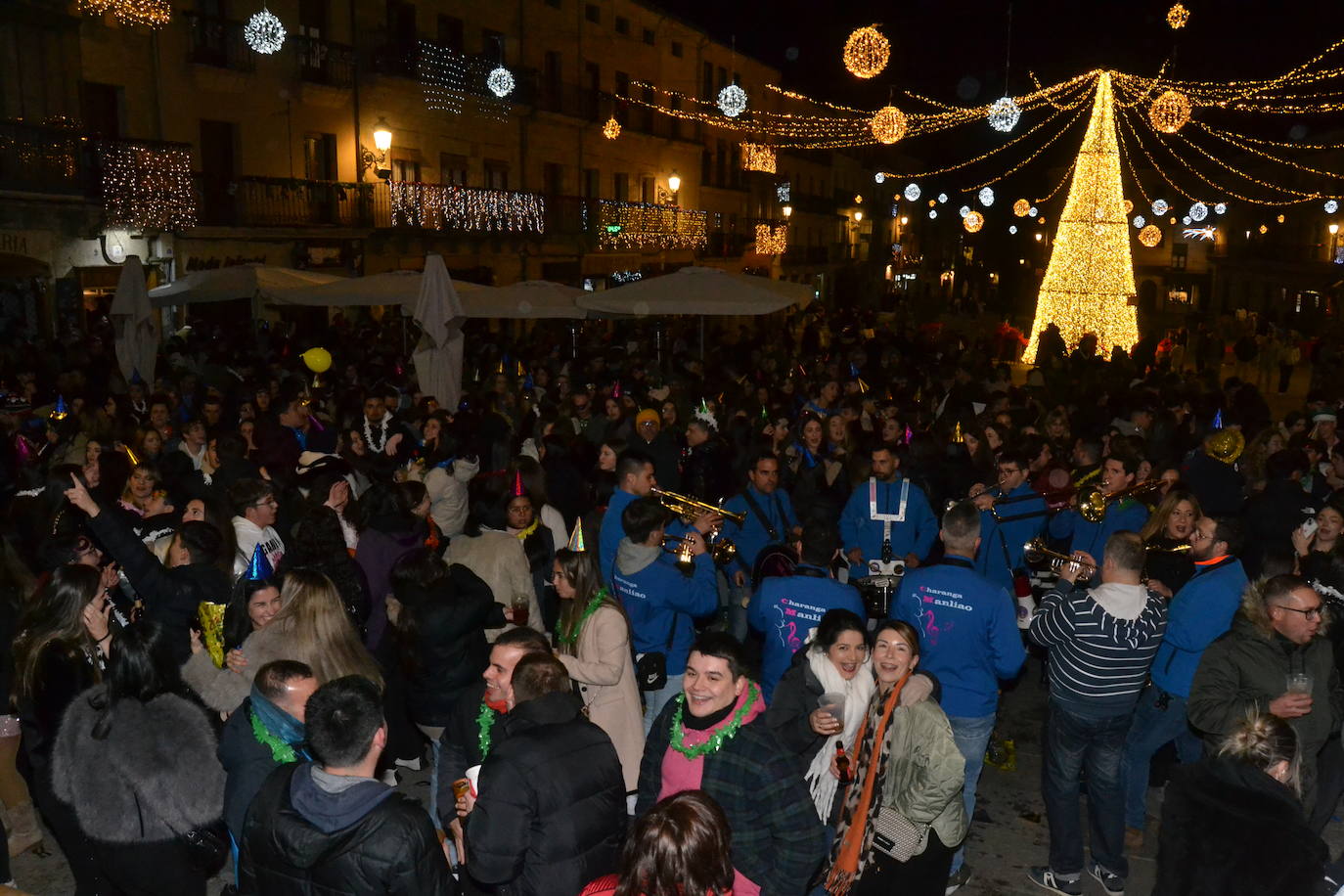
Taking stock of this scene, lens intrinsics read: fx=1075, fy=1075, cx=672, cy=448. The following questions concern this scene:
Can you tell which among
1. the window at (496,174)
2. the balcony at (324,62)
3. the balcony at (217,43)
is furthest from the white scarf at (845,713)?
the window at (496,174)

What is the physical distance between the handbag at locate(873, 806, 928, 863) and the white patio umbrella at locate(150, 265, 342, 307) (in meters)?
12.1

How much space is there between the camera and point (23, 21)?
54.0 ft

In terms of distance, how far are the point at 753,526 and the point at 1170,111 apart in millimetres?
13671

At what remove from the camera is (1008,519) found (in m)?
6.78

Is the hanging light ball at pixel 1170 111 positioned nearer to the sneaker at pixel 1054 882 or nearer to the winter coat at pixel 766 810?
the sneaker at pixel 1054 882

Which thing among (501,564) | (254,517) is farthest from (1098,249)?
(254,517)

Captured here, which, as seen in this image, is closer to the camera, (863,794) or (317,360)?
(863,794)

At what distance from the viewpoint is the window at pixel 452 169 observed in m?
26.7

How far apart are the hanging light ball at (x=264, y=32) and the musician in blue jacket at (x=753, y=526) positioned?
46.9 feet

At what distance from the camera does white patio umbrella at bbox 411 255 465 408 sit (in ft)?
35.4

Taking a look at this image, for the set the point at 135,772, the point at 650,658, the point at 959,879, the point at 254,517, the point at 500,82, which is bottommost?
the point at 959,879

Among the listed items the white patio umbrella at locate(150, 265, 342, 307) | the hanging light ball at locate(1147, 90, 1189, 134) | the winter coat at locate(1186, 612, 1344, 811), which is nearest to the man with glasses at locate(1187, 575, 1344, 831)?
the winter coat at locate(1186, 612, 1344, 811)

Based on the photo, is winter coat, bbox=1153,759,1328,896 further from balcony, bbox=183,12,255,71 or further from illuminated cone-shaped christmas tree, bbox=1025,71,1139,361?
balcony, bbox=183,12,255,71

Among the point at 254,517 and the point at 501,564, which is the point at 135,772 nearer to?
the point at 501,564
